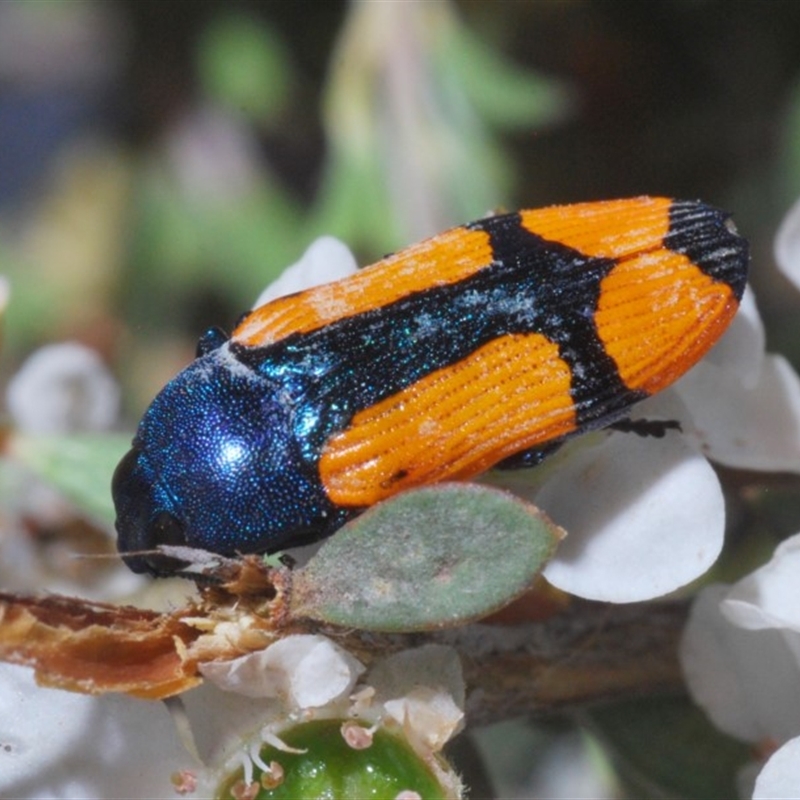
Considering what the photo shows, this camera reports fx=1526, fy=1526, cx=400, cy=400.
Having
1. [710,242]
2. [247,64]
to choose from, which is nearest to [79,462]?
[710,242]

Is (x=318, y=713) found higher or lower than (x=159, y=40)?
lower

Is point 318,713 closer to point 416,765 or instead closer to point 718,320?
point 416,765

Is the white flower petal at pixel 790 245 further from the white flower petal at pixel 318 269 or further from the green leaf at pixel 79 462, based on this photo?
the green leaf at pixel 79 462

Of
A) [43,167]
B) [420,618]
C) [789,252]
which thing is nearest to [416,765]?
[420,618]

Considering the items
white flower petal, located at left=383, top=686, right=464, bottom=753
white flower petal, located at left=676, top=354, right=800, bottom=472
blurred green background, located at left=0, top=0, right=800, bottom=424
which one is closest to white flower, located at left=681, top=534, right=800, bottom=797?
white flower petal, located at left=676, top=354, right=800, bottom=472

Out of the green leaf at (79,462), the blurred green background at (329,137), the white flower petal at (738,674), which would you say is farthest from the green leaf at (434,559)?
the blurred green background at (329,137)

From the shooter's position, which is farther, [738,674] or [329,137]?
[329,137]

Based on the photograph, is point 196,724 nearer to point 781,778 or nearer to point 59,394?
point 781,778
